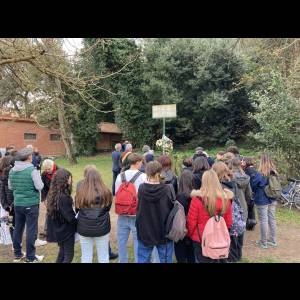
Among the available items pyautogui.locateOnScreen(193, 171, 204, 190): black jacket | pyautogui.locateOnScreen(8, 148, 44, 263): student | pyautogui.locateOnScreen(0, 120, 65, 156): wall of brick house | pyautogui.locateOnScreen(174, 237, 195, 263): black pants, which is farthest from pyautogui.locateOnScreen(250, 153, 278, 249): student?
pyautogui.locateOnScreen(0, 120, 65, 156): wall of brick house

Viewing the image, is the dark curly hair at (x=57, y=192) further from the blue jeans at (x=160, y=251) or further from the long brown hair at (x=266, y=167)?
the long brown hair at (x=266, y=167)

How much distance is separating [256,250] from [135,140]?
1937 cm

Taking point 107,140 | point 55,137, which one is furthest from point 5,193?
point 107,140

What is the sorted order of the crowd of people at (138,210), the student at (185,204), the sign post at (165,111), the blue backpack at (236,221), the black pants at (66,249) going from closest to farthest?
the crowd of people at (138,210) → the black pants at (66,249) → the student at (185,204) → the blue backpack at (236,221) → the sign post at (165,111)

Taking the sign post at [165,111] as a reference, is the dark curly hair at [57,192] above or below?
below

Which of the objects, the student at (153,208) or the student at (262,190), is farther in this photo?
the student at (262,190)

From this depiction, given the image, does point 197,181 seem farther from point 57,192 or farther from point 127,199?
point 57,192

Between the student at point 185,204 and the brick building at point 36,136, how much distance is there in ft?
81.2

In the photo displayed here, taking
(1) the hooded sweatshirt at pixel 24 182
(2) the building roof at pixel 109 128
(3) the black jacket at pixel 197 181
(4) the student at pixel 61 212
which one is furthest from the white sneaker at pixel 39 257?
(2) the building roof at pixel 109 128

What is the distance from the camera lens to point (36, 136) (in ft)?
104

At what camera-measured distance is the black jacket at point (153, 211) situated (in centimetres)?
425

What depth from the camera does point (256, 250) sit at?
20.6 feet

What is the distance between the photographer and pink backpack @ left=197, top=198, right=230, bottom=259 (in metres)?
4.17

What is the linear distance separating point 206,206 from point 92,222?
1.47 m
